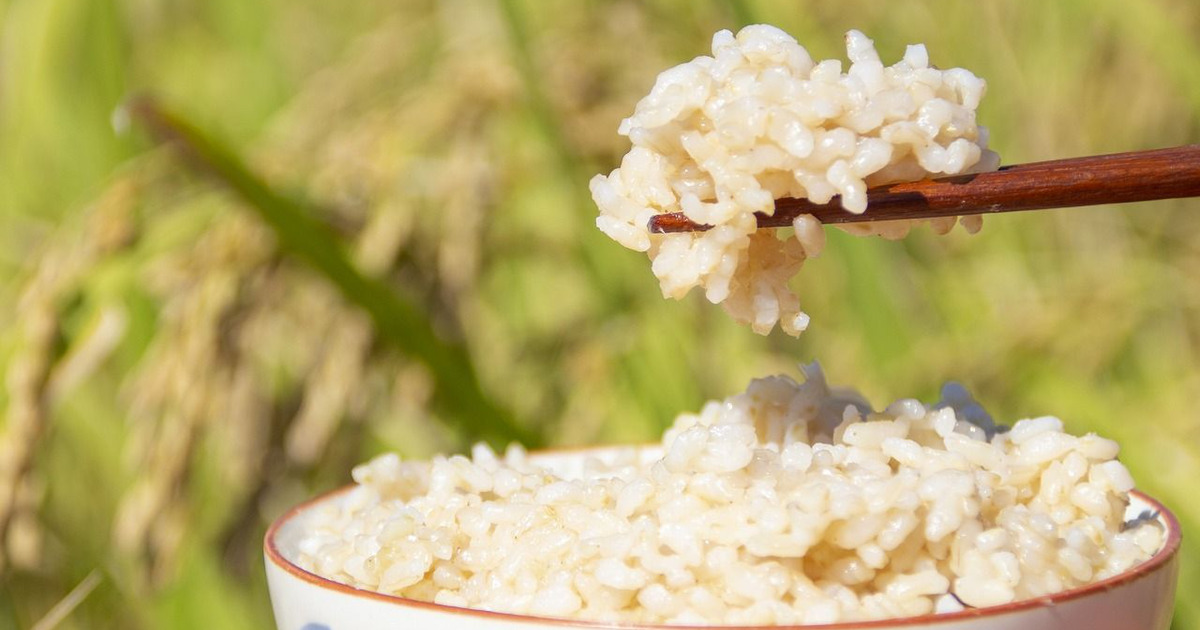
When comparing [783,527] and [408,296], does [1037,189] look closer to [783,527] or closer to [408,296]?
[783,527]

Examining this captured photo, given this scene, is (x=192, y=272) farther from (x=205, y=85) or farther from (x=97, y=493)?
(x=205, y=85)

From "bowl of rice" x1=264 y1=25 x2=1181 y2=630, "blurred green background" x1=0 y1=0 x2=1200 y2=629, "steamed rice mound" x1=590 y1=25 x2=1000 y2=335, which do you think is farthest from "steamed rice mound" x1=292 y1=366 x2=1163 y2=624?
"blurred green background" x1=0 y1=0 x2=1200 y2=629

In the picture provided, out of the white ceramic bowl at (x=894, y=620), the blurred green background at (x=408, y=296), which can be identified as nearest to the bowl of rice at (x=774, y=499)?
the white ceramic bowl at (x=894, y=620)

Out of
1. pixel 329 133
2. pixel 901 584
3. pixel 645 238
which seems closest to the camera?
pixel 901 584

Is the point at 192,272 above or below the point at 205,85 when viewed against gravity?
below

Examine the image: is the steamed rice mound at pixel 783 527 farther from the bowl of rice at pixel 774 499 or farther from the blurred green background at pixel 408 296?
the blurred green background at pixel 408 296

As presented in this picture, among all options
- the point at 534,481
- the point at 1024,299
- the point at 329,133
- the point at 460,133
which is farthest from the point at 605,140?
the point at 534,481
